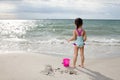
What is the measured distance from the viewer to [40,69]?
690 centimetres

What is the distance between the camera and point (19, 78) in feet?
19.9

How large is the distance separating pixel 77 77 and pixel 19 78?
4.70 feet

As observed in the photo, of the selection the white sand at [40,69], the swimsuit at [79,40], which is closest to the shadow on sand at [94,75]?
the white sand at [40,69]

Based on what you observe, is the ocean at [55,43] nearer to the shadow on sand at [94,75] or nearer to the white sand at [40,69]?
the white sand at [40,69]

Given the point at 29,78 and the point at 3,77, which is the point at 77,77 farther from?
the point at 3,77

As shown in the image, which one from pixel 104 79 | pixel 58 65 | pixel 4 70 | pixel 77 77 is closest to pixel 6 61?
pixel 4 70

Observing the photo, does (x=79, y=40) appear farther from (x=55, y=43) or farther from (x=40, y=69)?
(x=55, y=43)

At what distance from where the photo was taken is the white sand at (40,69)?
6225 millimetres

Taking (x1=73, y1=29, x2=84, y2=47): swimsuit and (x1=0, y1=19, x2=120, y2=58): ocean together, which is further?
(x1=0, y1=19, x2=120, y2=58): ocean

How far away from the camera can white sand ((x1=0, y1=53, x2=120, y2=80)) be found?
622 cm

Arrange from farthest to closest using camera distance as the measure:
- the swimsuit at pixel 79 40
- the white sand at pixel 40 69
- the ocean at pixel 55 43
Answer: the ocean at pixel 55 43, the swimsuit at pixel 79 40, the white sand at pixel 40 69

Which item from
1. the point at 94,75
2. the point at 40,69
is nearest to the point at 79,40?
the point at 94,75

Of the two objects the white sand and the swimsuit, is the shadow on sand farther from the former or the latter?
the swimsuit

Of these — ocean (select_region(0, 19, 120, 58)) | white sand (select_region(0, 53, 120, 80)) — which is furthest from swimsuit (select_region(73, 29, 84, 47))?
ocean (select_region(0, 19, 120, 58))
